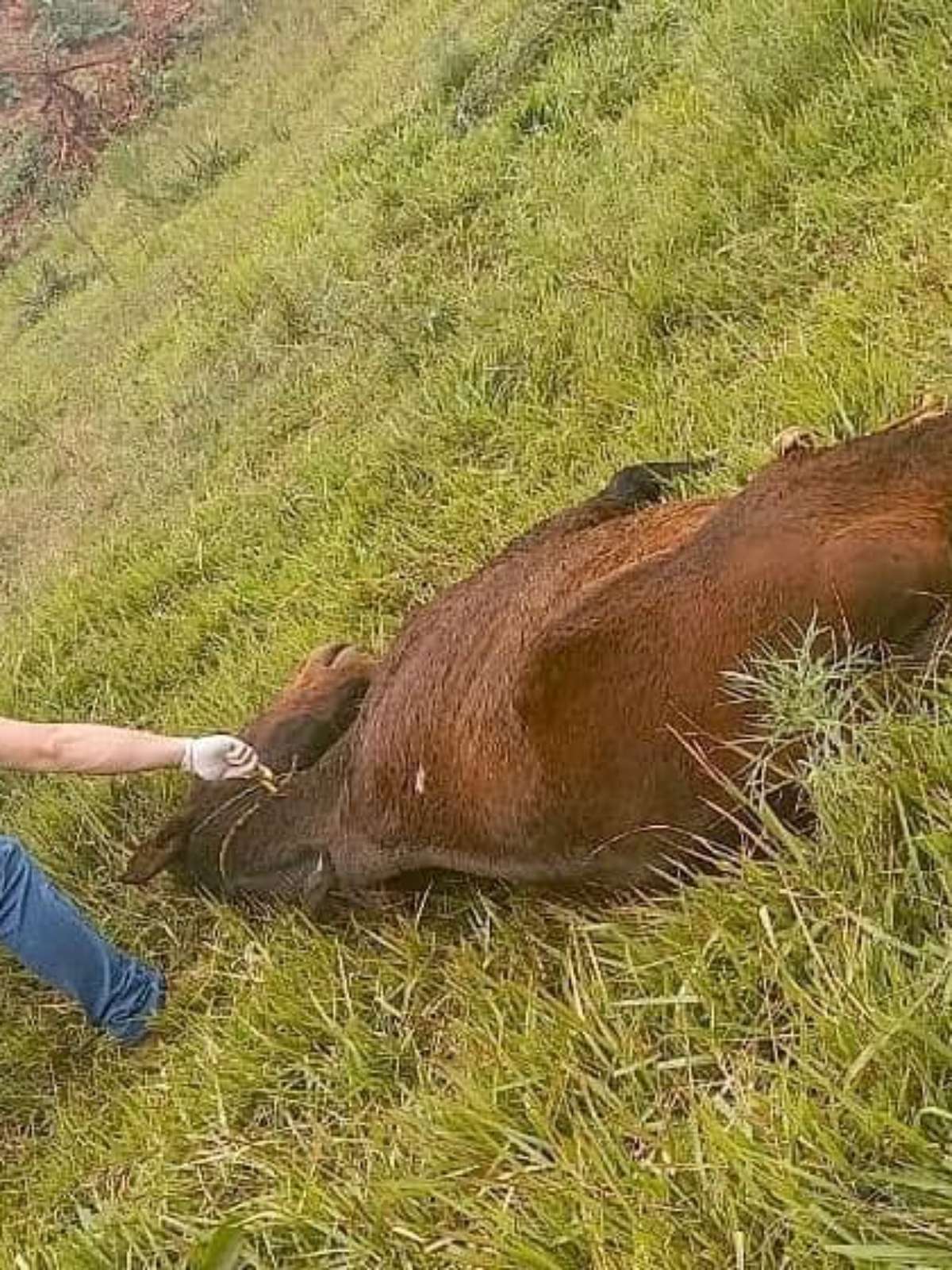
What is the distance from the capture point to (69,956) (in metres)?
4.07

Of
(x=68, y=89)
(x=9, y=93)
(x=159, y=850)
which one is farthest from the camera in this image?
(x=9, y=93)

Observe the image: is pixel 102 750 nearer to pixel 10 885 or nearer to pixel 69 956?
pixel 10 885

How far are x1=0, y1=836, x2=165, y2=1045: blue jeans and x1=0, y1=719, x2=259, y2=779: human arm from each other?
0.82 feet

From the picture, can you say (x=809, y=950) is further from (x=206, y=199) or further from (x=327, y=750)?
(x=206, y=199)

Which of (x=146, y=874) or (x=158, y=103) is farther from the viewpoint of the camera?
(x=158, y=103)

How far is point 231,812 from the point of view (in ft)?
14.1

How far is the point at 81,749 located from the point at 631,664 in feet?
5.24

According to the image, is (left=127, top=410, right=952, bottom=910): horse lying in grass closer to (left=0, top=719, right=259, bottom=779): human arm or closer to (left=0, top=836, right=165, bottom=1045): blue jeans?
(left=0, top=719, right=259, bottom=779): human arm

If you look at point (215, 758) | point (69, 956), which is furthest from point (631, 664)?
point (69, 956)

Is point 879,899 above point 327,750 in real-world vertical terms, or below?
above

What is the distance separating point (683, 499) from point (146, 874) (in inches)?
64.7

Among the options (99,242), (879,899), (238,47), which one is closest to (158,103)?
(238,47)

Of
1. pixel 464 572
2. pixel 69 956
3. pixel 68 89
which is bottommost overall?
pixel 464 572

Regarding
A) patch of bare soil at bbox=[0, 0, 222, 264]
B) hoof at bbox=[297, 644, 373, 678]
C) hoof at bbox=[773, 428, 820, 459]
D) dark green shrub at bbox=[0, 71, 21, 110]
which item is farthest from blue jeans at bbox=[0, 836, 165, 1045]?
dark green shrub at bbox=[0, 71, 21, 110]
